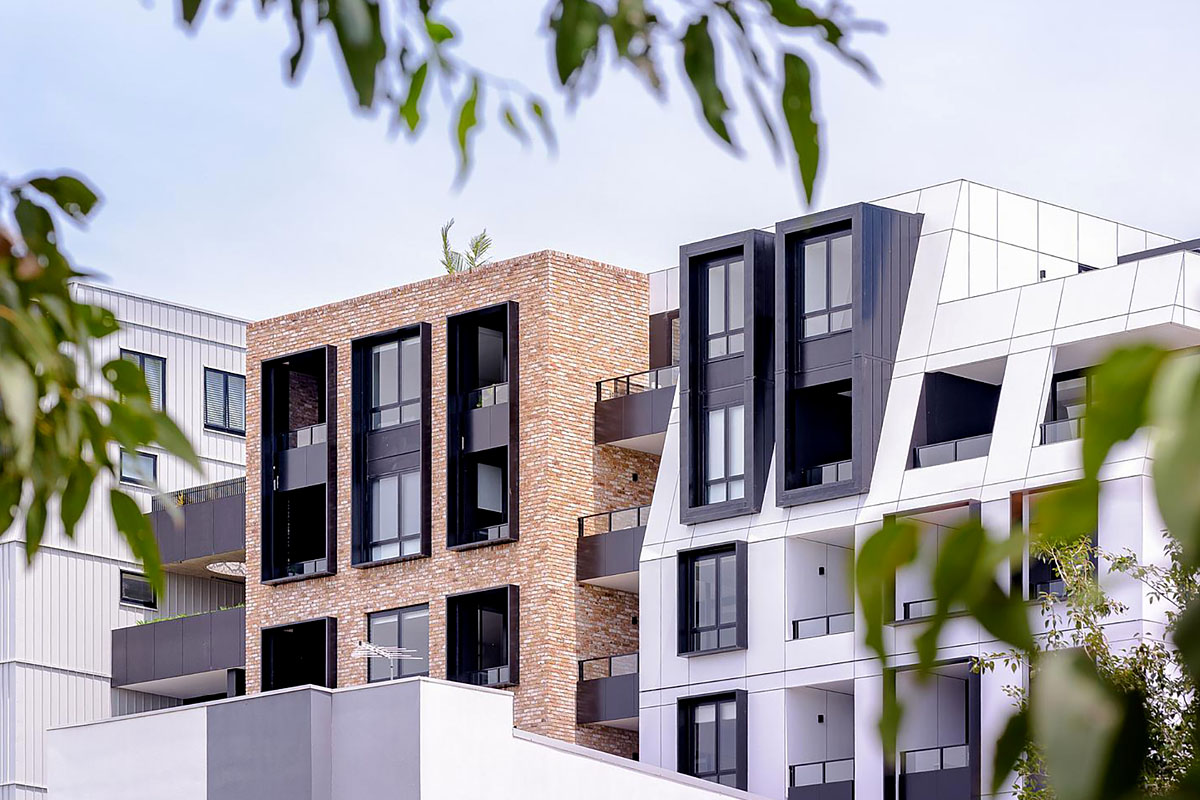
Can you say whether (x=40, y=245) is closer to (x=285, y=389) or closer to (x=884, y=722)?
(x=884, y=722)

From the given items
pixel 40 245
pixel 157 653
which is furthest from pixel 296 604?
pixel 40 245

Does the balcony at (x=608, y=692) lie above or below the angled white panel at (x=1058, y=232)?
below

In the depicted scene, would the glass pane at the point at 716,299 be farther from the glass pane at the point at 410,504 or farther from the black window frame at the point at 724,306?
the glass pane at the point at 410,504

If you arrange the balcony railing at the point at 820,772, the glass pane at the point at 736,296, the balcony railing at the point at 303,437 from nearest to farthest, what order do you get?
the balcony railing at the point at 820,772 < the glass pane at the point at 736,296 < the balcony railing at the point at 303,437

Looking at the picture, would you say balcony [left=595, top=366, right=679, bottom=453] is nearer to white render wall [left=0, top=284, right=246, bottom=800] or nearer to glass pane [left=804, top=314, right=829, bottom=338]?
glass pane [left=804, top=314, right=829, bottom=338]

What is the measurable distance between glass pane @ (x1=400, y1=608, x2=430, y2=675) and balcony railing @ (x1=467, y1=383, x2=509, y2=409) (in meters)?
4.43

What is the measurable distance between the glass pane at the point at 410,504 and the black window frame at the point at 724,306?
290 inches

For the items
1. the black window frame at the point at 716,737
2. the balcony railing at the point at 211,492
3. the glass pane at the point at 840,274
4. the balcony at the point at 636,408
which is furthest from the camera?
the balcony railing at the point at 211,492

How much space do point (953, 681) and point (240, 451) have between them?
23.4 m

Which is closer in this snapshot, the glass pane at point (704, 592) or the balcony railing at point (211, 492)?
the glass pane at point (704, 592)

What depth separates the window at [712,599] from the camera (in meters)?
42.7

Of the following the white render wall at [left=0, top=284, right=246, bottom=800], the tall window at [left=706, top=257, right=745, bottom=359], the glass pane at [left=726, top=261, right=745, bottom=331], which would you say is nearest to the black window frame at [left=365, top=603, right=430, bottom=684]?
the white render wall at [left=0, top=284, right=246, bottom=800]

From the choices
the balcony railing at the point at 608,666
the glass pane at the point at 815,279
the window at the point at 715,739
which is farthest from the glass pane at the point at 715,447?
the window at the point at 715,739

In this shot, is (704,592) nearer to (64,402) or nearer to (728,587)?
(728,587)
